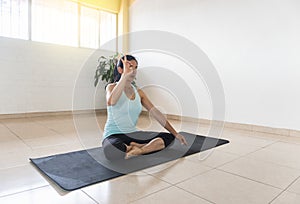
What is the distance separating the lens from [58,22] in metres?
3.98

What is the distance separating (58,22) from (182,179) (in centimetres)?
380

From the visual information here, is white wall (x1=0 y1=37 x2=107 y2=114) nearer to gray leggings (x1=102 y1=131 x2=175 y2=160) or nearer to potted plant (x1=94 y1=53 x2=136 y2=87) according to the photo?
potted plant (x1=94 y1=53 x2=136 y2=87)

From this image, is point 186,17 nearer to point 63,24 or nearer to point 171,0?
point 171,0

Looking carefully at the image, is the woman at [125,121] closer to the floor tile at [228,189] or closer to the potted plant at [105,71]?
the floor tile at [228,189]

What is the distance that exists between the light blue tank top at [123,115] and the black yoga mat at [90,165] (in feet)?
0.78

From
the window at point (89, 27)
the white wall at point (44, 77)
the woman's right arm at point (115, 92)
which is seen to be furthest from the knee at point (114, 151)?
the window at point (89, 27)

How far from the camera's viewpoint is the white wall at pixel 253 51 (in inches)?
107

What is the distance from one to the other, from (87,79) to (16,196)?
3470 mm

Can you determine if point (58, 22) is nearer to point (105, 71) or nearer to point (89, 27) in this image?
point (89, 27)

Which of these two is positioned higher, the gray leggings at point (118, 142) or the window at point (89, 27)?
the window at point (89, 27)

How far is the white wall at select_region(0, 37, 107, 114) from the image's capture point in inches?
135

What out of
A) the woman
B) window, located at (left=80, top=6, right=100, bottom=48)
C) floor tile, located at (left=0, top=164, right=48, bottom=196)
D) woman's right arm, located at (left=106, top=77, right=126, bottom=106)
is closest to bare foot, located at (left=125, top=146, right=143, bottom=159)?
the woman

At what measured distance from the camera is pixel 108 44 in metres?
4.79

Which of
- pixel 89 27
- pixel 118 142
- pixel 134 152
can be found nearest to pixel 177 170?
pixel 134 152
